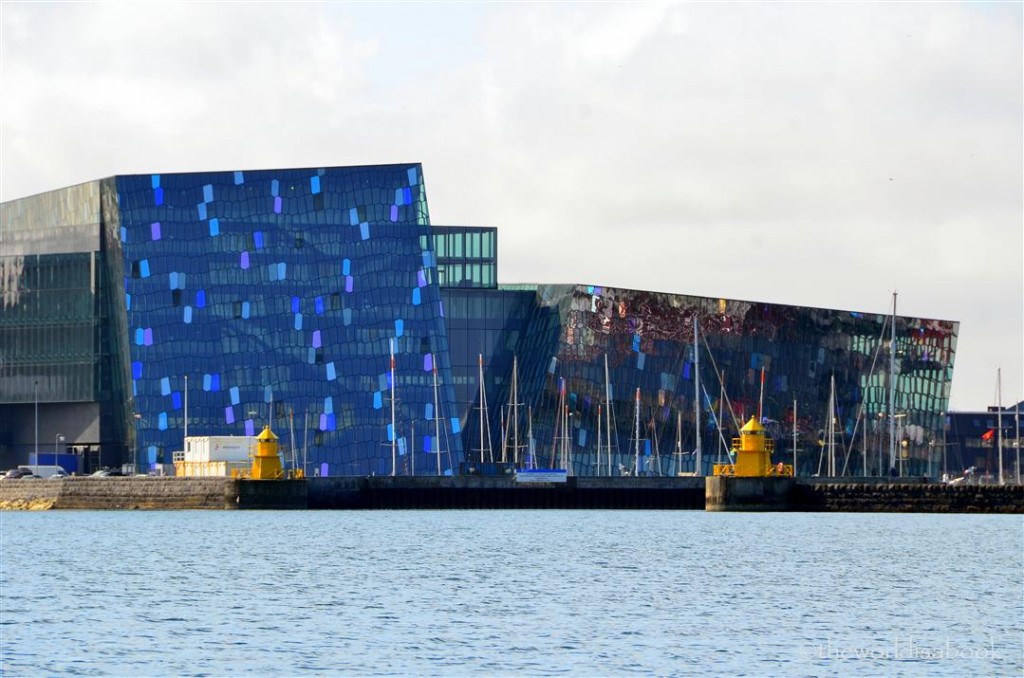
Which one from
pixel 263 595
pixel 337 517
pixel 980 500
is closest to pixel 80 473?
pixel 337 517

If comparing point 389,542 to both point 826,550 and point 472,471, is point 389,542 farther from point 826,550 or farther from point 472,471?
point 472,471

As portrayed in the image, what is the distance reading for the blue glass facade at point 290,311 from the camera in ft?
381

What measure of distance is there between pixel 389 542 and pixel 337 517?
2071 centimetres

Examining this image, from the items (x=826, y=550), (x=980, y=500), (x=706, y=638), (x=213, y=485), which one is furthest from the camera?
(x=213, y=485)

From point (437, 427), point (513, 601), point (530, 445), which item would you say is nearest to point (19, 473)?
point (437, 427)

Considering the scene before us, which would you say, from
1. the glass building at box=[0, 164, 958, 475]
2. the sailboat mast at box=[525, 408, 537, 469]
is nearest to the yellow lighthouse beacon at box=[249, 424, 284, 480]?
the glass building at box=[0, 164, 958, 475]

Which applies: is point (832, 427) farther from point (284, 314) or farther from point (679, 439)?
point (284, 314)

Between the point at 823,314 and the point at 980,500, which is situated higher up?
the point at 823,314

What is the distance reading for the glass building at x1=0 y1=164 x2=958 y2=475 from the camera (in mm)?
116188

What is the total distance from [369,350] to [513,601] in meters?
69.9

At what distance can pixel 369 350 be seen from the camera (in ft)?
385

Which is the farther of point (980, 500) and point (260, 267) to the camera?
point (260, 267)

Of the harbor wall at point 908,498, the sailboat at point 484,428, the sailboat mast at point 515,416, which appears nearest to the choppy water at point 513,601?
the harbor wall at point 908,498

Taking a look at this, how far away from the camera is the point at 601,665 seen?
37031 mm
